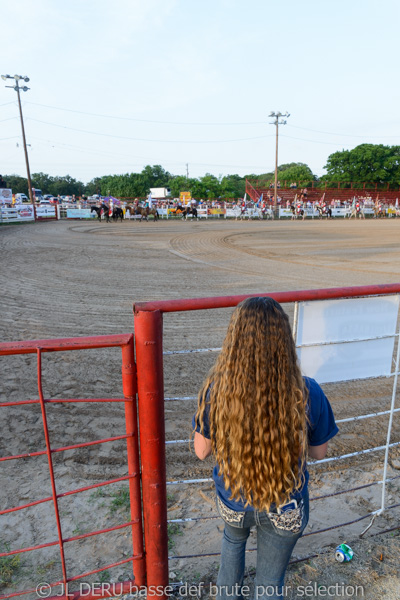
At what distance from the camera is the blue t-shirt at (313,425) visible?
1.62 m

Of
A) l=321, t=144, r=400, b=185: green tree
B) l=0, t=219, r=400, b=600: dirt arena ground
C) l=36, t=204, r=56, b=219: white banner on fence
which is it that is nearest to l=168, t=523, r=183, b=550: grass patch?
l=0, t=219, r=400, b=600: dirt arena ground

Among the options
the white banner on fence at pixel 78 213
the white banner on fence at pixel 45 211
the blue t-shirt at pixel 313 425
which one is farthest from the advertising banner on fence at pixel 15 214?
the blue t-shirt at pixel 313 425

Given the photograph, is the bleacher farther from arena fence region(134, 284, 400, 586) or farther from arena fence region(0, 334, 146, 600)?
arena fence region(0, 334, 146, 600)

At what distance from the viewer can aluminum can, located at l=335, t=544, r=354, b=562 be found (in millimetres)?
2332

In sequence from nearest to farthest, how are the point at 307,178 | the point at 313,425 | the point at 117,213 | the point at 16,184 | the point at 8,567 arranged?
the point at 313,425 < the point at 8,567 < the point at 117,213 < the point at 16,184 < the point at 307,178

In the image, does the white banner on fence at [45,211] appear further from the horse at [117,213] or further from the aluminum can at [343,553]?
the aluminum can at [343,553]

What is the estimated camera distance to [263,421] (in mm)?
1508

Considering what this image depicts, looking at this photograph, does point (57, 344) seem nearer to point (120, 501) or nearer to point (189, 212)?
point (120, 501)

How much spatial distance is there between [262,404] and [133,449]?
2.35 ft

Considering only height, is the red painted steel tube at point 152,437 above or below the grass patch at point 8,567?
above

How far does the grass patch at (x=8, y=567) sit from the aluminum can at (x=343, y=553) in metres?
1.84

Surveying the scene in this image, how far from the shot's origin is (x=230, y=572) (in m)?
1.79

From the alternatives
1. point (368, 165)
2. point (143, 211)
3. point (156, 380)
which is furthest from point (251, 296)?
point (368, 165)

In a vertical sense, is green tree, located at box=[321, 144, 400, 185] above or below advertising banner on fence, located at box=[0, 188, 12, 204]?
above
